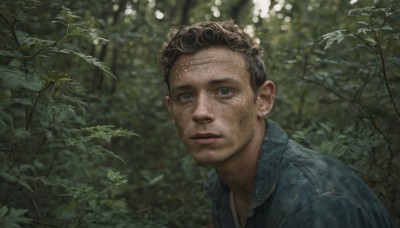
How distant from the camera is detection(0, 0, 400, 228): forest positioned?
2271mm

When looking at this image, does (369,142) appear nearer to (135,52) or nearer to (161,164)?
(161,164)

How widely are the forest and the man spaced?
1.52ft

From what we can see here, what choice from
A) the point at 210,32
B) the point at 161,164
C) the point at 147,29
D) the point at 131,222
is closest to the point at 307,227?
the point at 210,32

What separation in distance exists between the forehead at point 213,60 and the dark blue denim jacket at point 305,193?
50 centimetres

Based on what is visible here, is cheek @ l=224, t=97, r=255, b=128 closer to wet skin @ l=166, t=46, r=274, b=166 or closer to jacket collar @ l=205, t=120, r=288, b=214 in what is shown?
wet skin @ l=166, t=46, r=274, b=166

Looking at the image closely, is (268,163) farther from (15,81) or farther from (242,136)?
(15,81)

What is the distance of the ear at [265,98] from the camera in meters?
2.74

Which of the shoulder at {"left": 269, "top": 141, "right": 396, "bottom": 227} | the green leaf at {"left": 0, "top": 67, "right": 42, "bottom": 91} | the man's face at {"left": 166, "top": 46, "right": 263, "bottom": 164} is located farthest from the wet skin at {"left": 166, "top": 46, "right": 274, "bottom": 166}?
the green leaf at {"left": 0, "top": 67, "right": 42, "bottom": 91}

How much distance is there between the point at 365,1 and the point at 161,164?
3.49 metres

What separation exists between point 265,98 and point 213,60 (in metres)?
0.52

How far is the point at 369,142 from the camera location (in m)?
3.03

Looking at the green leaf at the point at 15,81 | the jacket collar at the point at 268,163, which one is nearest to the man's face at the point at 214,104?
the jacket collar at the point at 268,163

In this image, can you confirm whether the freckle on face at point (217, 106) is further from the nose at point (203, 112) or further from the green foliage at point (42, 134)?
the green foliage at point (42, 134)

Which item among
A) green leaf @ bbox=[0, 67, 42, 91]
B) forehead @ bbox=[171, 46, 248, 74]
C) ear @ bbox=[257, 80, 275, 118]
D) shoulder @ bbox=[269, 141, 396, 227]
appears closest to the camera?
green leaf @ bbox=[0, 67, 42, 91]
